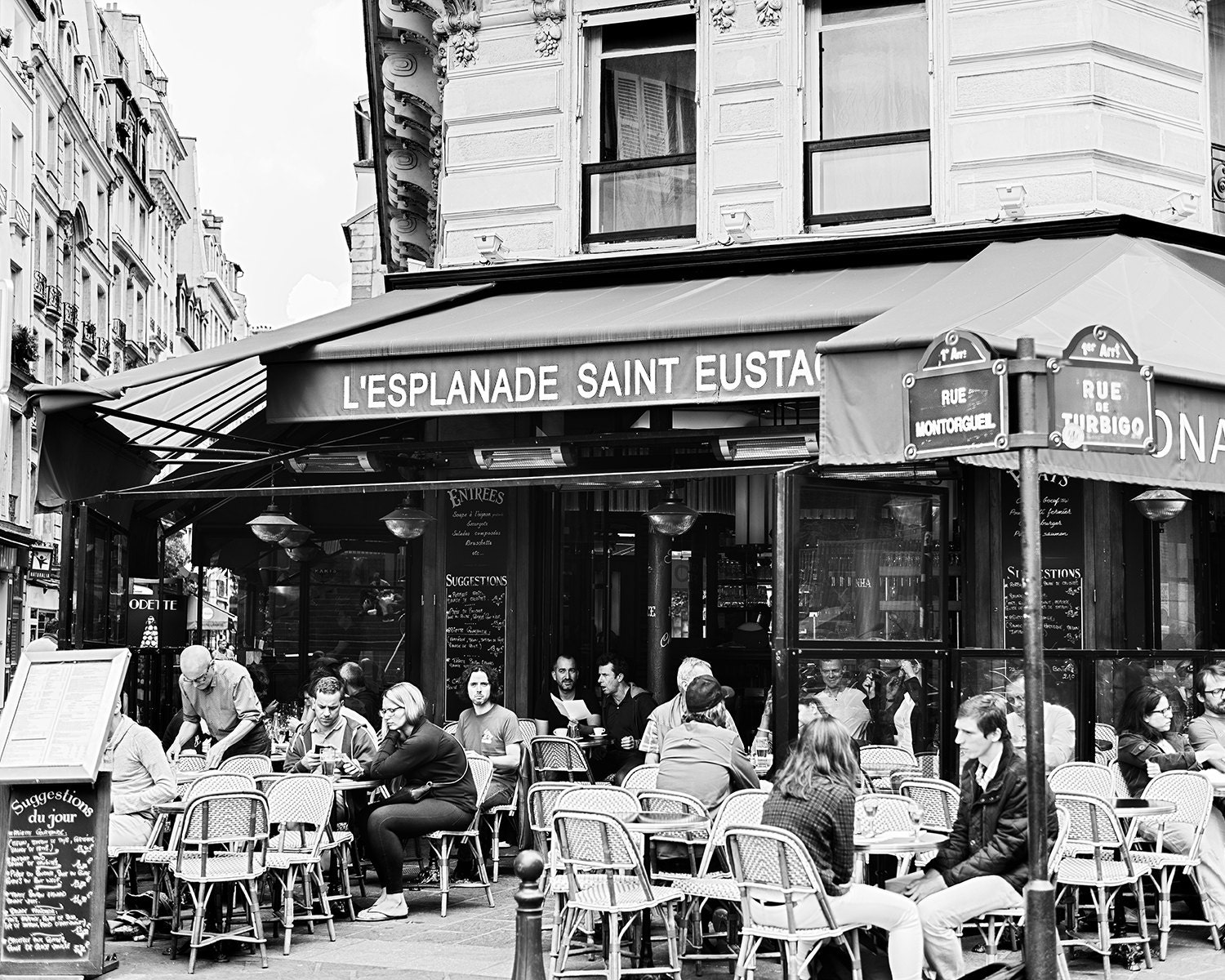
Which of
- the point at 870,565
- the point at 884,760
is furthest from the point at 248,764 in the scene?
the point at 870,565

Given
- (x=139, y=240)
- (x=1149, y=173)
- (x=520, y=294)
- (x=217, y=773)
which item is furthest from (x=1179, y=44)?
(x=139, y=240)

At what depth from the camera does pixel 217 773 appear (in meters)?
8.98

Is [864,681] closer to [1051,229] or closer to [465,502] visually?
[1051,229]

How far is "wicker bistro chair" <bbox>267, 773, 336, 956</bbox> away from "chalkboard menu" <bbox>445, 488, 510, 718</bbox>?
17.3 feet

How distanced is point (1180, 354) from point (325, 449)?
664 cm

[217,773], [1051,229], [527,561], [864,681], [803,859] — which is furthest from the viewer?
[527,561]

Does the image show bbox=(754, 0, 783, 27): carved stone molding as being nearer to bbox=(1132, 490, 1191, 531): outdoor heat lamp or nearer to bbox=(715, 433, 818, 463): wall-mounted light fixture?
bbox=(715, 433, 818, 463): wall-mounted light fixture

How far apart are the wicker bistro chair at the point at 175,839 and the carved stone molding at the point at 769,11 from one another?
7.32m

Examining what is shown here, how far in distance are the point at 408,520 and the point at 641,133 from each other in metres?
4.21

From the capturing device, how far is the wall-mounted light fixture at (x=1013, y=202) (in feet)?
36.8

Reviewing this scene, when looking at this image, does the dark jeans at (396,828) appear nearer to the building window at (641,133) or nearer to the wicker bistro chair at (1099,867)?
the wicker bistro chair at (1099,867)

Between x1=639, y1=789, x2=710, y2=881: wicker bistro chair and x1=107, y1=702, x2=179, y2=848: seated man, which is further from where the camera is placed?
x1=107, y1=702, x2=179, y2=848: seated man

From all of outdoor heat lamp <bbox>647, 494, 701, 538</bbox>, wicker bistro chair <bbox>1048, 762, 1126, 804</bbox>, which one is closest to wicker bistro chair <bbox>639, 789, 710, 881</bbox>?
wicker bistro chair <bbox>1048, 762, 1126, 804</bbox>

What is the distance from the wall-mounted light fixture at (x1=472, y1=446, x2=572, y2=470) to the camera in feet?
38.0
